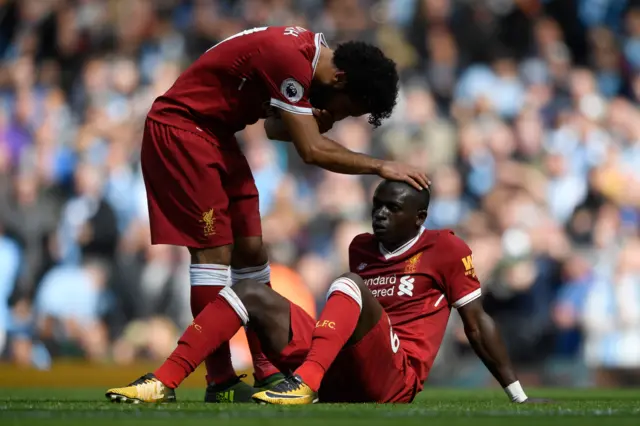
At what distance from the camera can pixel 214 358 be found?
18.8 ft

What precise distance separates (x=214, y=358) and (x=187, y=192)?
89 cm

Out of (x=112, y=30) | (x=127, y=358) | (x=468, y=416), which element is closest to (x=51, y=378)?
(x=127, y=358)

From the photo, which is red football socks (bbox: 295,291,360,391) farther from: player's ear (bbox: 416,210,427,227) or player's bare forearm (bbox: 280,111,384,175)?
player's ear (bbox: 416,210,427,227)

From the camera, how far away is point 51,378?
10258 mm

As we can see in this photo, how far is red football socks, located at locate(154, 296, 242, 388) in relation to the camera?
16.8 ft

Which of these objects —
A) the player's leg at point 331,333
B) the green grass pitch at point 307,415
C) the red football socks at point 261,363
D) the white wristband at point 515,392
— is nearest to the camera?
the green grass pitch at point 307,415

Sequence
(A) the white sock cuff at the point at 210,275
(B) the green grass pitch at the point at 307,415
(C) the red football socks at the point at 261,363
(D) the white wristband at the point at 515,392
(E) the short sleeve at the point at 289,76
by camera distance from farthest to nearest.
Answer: (C) the red football socks at the point at 261,363
(A) the white sock cuff at the point at 210,275
(D) the white wristband at the point at 515,392
(E) the short sleeve at the point at 289,76
(B) the green grass pitch at the point at 307,415

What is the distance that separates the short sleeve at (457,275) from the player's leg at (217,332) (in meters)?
0.84

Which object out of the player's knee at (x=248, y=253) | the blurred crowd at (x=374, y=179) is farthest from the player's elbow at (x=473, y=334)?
the blurred crowd at (x=374, y=179)

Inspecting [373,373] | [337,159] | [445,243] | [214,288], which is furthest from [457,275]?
[214,288]

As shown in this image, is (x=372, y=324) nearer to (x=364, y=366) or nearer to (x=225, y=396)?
(x=364, y=366)

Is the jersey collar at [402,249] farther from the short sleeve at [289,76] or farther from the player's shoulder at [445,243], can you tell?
the short sleeve at [289,76]

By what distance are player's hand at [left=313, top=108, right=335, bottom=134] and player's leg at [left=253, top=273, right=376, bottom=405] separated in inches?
44.4

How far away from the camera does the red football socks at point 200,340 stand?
5.11 metres
